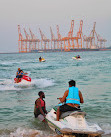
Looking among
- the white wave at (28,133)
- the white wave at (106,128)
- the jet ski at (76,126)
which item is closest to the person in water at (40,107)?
the white wave at (28,133)

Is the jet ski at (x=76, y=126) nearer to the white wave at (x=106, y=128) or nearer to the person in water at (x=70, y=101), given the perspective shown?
the person in water at (x=70, y=101)

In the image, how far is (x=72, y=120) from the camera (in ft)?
18.9

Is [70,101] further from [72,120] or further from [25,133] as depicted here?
[25,133]

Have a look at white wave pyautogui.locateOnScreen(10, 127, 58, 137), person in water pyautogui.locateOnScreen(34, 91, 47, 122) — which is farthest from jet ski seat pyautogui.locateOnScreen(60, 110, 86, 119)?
person in water pyautogui.locateOnScreen(34, 91, 47, 122)

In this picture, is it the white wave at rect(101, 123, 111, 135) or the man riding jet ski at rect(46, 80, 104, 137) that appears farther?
the white wave at rect(101, 123, 111, 135)

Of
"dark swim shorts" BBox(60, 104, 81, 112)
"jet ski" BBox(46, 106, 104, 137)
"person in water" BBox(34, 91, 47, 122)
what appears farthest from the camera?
"person in water" BBox(34, 91, 47, 122)

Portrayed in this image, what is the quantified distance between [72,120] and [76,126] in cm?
21

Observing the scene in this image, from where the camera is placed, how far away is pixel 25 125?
7.96 metres

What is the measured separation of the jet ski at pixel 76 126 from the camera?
17.7ft

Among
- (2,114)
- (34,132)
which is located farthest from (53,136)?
(2,114)

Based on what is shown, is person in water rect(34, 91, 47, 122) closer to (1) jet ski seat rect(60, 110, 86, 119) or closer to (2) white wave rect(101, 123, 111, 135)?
(1) jet ski seat rect(60, 110, 86, 119)

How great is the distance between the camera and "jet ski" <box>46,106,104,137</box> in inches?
212

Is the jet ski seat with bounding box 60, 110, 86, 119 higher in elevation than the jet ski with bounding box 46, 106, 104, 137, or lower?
higher

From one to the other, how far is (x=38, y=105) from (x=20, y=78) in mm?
9536
